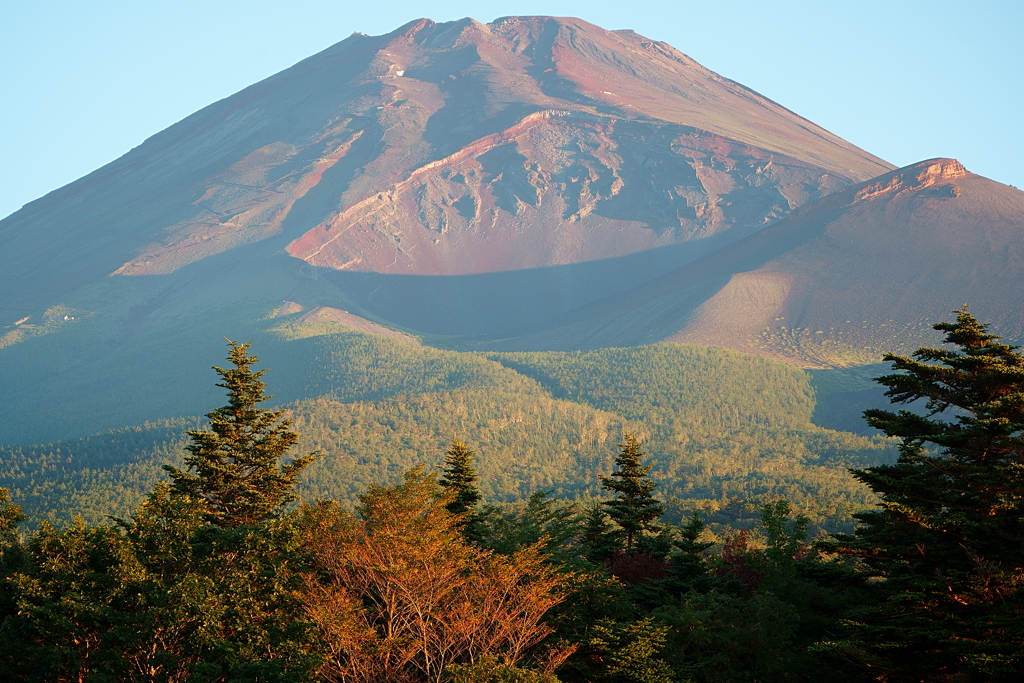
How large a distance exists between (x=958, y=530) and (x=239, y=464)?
99.2 feet

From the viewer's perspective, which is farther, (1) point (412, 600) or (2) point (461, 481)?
(2) point (461, 481)

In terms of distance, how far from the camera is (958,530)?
87.7 feet

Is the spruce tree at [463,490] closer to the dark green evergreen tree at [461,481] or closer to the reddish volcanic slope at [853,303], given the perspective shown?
the dark green evergreen tree at [461,481]

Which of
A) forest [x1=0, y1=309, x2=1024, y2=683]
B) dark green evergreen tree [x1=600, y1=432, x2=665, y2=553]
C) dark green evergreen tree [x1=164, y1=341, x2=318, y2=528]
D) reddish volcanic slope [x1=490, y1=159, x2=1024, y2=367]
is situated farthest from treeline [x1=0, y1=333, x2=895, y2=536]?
dark green evergreen tree [x1=164, y1=341, x2=318, y2=528]

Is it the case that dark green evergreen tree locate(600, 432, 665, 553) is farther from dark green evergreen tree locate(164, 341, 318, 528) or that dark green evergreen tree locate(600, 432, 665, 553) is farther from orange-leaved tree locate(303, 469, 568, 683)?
orange-leaved tree locate(303, 469, 568, 683)

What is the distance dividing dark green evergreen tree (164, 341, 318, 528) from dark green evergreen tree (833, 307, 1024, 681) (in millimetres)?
25328

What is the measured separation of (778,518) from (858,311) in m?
137

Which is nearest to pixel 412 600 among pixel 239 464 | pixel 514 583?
pixel 514 583

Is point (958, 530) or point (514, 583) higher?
point (958, 530)

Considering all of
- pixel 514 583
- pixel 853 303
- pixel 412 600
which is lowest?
pixel 853 303

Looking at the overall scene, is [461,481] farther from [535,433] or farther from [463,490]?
[535,433]

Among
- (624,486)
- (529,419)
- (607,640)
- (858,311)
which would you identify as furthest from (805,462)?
(607,640)

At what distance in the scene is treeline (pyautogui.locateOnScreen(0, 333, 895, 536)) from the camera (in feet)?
355

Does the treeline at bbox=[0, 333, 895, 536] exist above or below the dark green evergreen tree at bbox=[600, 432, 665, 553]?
below
